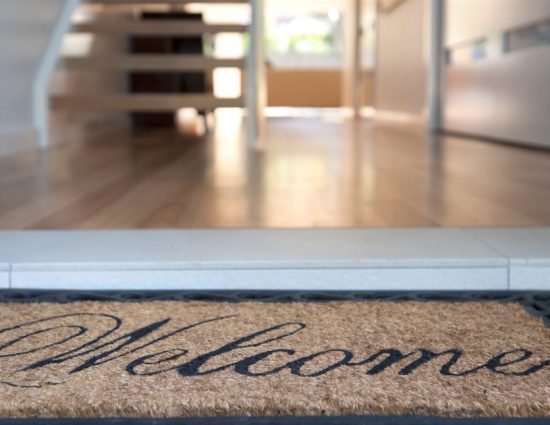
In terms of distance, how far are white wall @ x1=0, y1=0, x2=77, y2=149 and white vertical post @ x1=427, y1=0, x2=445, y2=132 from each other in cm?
265

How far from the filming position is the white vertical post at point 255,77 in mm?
3875

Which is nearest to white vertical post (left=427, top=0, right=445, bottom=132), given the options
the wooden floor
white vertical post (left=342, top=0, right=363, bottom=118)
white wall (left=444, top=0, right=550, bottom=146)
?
white wall (left=444, top=0, right=550, bottom=146)

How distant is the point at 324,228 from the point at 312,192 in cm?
62

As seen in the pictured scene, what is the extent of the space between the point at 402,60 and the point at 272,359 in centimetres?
648

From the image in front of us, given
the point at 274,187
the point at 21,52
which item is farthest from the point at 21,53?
the point at 274,187

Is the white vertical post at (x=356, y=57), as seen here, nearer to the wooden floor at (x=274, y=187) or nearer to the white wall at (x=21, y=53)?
the white wall at (x=21, y=53)

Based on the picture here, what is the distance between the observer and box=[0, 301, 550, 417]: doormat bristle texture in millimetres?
801

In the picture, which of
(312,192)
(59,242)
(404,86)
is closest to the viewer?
(59,242)

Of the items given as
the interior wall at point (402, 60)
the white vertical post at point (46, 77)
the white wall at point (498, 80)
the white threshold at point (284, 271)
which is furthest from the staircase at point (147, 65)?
the white threshold at point (284, 271)

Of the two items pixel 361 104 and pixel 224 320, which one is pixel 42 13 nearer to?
pixel 224 320

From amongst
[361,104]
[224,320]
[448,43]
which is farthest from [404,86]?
[224,320]

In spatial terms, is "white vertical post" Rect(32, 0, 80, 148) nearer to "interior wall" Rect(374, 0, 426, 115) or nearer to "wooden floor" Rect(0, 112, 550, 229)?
"wooden floor" Rect(0, 112, 550, 229)

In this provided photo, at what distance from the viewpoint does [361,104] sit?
32.9 feet

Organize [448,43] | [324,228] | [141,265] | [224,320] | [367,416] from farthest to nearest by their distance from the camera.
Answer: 1. [448,43]
2. [324,228]
3. [141,265]
4. [224,320]
5. [367,416]
